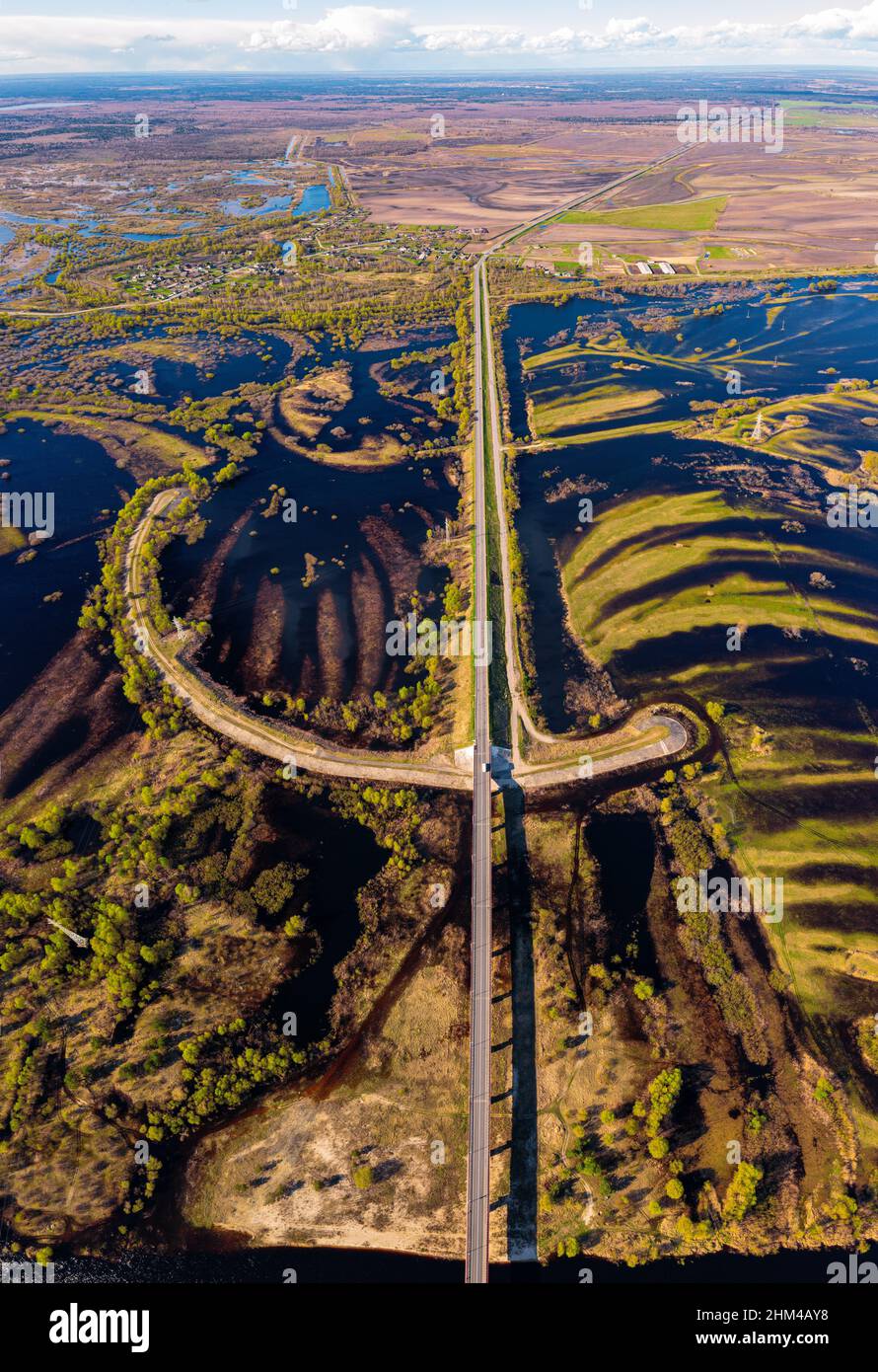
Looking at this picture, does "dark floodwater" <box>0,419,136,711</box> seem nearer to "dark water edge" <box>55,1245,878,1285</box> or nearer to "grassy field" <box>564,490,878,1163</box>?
"dark water edge" <box>55,1245,878,1285</box>

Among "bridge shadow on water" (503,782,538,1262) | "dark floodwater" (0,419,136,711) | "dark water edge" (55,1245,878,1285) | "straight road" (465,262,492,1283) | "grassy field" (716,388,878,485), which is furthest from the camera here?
"grassy field" (716,388,878,485)

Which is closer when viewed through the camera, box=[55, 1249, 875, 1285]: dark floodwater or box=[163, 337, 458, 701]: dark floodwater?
box=[55, 1249, 875, 1285]: dark floodwater

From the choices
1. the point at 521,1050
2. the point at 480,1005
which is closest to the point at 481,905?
the point at 480,1005

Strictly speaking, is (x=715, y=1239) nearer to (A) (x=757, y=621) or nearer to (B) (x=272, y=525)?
(A) (x=757, y=621)

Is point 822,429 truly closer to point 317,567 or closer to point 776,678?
point 776,678

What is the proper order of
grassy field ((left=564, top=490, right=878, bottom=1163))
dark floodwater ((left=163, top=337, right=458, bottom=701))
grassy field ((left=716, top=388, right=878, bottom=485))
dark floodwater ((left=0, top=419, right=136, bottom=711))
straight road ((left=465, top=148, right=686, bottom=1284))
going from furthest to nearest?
grassy field ((left=716, top=388, right=878, bottom=485)) → dark floodwater ((left=0, top=419, right=136, bottom=711)) → dark floodwater ((left=163, top=337, right=458, bottom=701)) → grassy field ((left=564, top=490, right=878, bottom=1163)) → straight road ((left=465, top=148, right=686, bottom=1284))

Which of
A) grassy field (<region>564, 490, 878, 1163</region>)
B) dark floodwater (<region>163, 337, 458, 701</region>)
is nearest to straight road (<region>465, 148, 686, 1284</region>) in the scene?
dark floodwater (<region>163, 337, 458, 701</region>)

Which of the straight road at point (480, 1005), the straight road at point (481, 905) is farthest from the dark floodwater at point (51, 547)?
the straight road at point (480, 1005)
